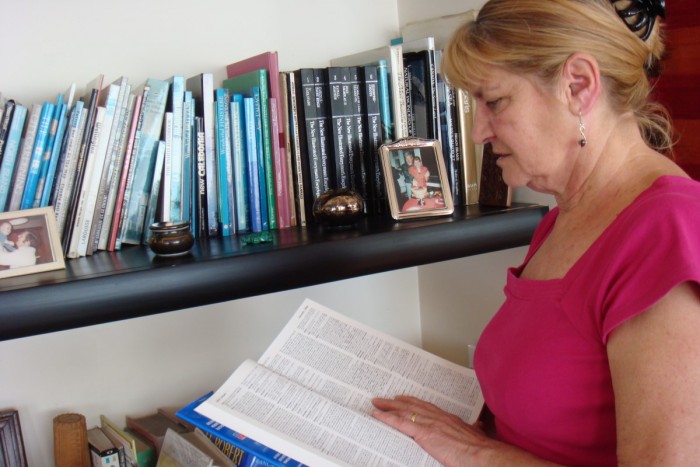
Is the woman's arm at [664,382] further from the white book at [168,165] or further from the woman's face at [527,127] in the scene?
the white book at [168,165]

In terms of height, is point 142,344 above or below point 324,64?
below

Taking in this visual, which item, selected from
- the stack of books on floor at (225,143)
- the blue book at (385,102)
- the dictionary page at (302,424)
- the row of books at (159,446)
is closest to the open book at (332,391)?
the dictionary page at (302,424)

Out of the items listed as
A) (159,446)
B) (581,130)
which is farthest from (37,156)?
(581,130)

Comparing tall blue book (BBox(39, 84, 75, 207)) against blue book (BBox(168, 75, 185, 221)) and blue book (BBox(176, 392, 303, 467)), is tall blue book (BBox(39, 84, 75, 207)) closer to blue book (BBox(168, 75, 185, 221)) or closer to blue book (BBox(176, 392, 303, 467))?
blue book (BBox(168, 75, 185, 221))

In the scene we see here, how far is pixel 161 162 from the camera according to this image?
1246 mm

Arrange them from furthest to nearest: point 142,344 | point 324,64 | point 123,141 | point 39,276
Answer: point 324,64, point 142,344, point 123,141, point 39,276

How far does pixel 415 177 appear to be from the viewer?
1372 mm

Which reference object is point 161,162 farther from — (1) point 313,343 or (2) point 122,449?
(2) point 122,449

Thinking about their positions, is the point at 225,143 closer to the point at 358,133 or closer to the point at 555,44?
the point at 358,133

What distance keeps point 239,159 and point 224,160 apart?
0.03 metres

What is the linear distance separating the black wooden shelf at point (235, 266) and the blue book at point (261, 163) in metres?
0.04

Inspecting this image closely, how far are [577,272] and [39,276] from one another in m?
0.76

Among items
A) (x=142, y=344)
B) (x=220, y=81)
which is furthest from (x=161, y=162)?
(x=142, y=344)

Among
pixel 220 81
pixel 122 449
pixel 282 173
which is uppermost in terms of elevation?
pixel 220 81
